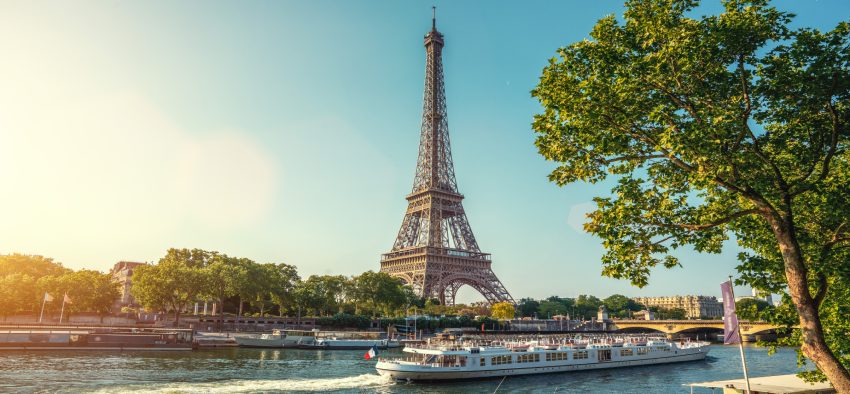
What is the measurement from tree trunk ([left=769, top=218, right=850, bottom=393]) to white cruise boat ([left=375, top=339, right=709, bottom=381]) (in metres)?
34.9

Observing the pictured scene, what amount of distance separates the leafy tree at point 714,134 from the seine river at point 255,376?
28.0 m

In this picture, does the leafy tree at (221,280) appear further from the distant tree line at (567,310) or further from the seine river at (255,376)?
the distant tree line at (567,310)

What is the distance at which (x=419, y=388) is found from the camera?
1597 inches

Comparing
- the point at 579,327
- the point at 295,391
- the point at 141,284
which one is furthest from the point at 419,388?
the point at 579,327

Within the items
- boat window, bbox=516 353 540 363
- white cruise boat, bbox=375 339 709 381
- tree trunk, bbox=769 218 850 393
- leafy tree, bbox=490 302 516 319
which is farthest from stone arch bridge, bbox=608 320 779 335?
tree trunk, bbox=769 218 850 393

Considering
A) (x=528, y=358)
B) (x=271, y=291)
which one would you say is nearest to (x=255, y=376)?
(x=528, y=358)

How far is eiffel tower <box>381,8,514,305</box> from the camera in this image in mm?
112062

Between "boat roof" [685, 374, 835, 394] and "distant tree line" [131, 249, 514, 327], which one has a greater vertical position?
"distant tree line" [131, 249, 514, 327]

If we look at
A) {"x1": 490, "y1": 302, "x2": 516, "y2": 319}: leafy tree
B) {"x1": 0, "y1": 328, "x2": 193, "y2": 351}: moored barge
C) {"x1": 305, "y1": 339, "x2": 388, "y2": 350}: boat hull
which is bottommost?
{"x1": 305, "y1": 339, "x2": 388, "y2": 350}: boat hull

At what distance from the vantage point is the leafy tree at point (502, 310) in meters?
119

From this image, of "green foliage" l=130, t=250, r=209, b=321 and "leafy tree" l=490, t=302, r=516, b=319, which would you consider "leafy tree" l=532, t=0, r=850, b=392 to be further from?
"leafy tree" l=490, t=302, r=516, b=319

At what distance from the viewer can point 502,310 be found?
11894 cm

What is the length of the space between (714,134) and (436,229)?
344 ft

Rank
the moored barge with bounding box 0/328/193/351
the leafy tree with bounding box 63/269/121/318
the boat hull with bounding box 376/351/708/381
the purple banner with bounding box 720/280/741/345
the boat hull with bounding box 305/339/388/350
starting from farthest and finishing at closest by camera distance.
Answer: the leafy tree with bounding box 63/269/121/318, the boat hull with bounding box 305/339/388/350, the moored barge with bounding box 0/328/193/351, the boat hull with bounding box 376/351/708/381, the purple banner with bounding box 720/280/741/345
